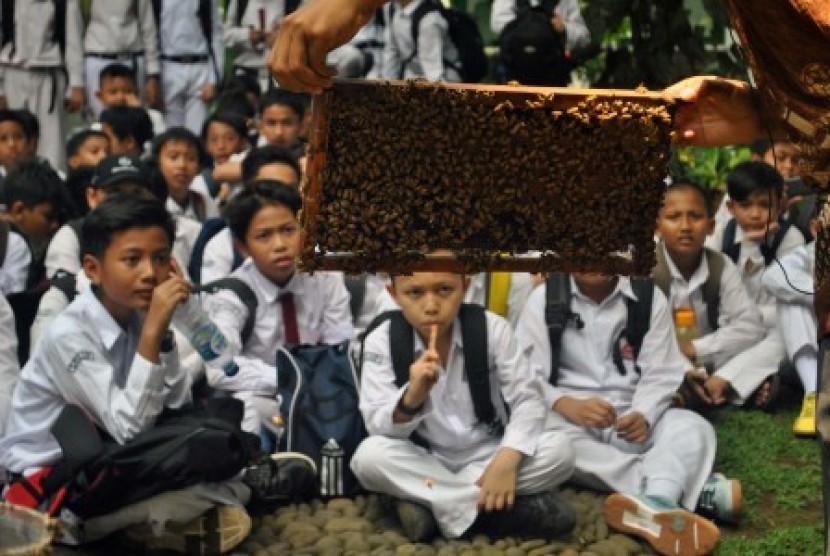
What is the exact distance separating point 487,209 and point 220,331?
9.58ft

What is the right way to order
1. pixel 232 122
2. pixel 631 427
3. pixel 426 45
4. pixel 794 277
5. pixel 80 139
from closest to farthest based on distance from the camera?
1. pixel 631 427
2. pixel 794 277
3. pixel 80 139
4. pixel 232 122
5. pixel 426 45

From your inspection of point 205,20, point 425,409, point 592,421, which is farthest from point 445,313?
point 205,20

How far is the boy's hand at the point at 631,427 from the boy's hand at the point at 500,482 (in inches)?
27.2

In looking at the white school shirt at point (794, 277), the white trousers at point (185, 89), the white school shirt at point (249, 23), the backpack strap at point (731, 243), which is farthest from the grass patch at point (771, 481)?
the white trousers at point (185, 89)

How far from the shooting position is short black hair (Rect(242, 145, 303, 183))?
8625 millimetres

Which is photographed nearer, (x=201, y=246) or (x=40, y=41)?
(x=201, y=246)

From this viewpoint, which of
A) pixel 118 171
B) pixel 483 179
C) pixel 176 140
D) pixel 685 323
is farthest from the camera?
pixel 176 140

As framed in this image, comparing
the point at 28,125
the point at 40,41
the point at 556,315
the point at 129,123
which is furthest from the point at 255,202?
the point at 40,41

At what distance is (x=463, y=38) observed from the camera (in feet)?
37.4

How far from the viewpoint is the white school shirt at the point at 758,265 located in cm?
819

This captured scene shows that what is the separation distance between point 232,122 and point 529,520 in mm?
5358

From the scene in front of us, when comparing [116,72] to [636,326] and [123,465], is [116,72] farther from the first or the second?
[123,465]

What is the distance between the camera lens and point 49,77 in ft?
40.8

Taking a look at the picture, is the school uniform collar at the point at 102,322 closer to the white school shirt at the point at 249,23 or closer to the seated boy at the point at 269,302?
the seated boy at the point at 269,302
